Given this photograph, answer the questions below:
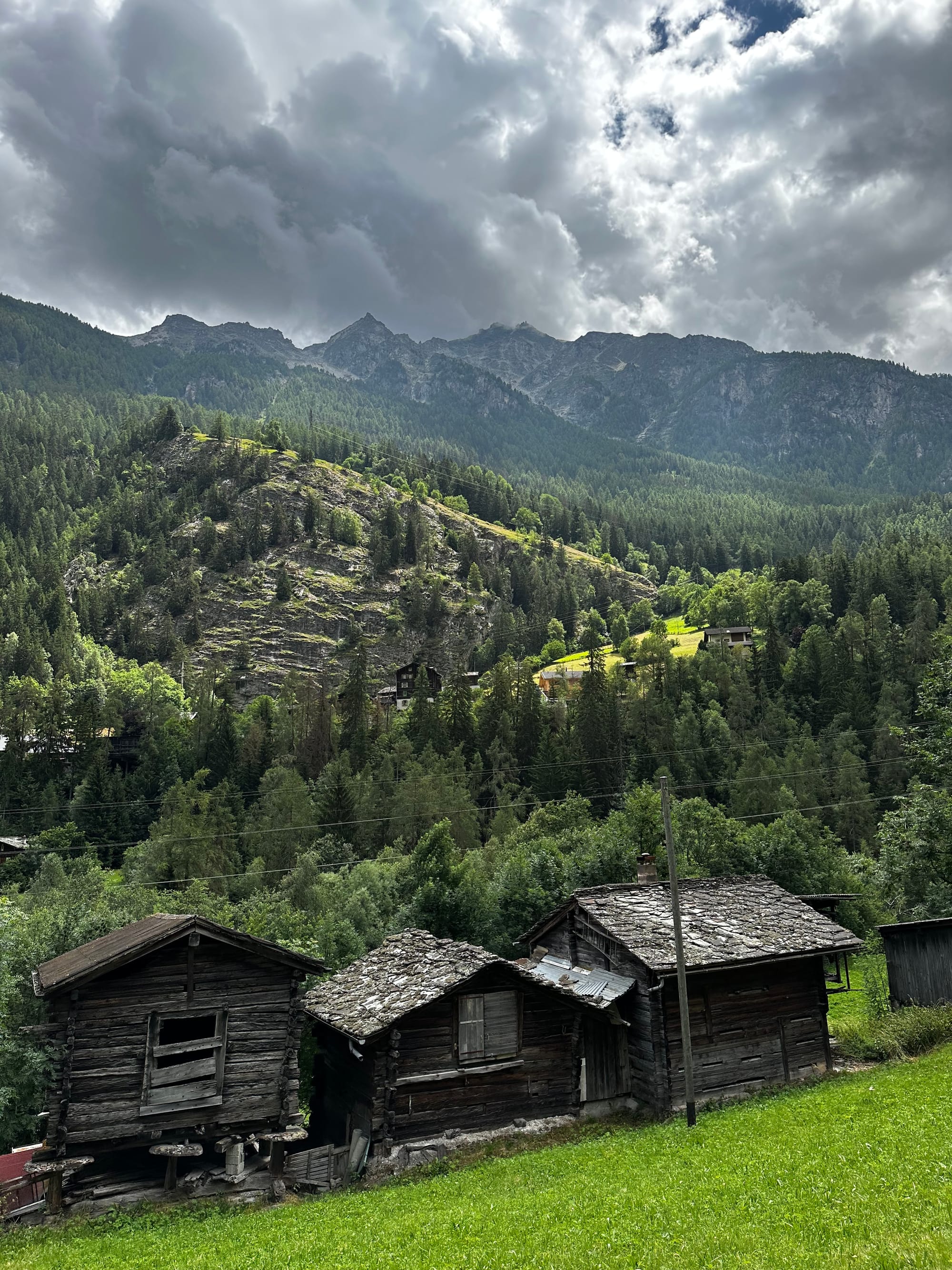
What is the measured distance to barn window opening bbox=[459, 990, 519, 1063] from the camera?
1017 inches

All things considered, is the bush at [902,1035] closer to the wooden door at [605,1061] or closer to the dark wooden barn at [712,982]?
the dark wooden barn at [712,982]

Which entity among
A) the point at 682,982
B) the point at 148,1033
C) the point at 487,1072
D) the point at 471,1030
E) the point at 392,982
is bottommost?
the point at 487,1072

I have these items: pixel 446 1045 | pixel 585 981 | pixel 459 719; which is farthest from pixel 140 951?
pixel 459 719

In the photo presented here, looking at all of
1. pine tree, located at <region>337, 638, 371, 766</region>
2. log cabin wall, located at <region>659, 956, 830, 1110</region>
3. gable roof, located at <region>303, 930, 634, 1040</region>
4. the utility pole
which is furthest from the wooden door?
pine tree, located at <region>337, 638, 371, 766</region>

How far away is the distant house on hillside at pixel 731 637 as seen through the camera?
132m

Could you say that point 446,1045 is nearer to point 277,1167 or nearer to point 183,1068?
point 277,1167

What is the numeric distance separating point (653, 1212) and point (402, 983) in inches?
531

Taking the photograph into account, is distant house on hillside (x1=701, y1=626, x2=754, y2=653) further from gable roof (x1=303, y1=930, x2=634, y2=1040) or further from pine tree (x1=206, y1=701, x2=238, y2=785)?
gable roof (x1=303, y1=930, x2=634, y2=1040)

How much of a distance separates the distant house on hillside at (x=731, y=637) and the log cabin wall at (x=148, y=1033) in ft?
373

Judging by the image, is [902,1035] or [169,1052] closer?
[169,1052]

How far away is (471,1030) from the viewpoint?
25984 mm

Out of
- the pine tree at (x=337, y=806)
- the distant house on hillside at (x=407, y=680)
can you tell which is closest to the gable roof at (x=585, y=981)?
the pine tree at (x=337, y=806)

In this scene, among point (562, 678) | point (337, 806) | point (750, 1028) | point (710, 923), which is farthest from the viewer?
point (562, 678)

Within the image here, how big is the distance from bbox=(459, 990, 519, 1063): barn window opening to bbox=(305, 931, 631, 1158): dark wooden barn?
0.11ft
